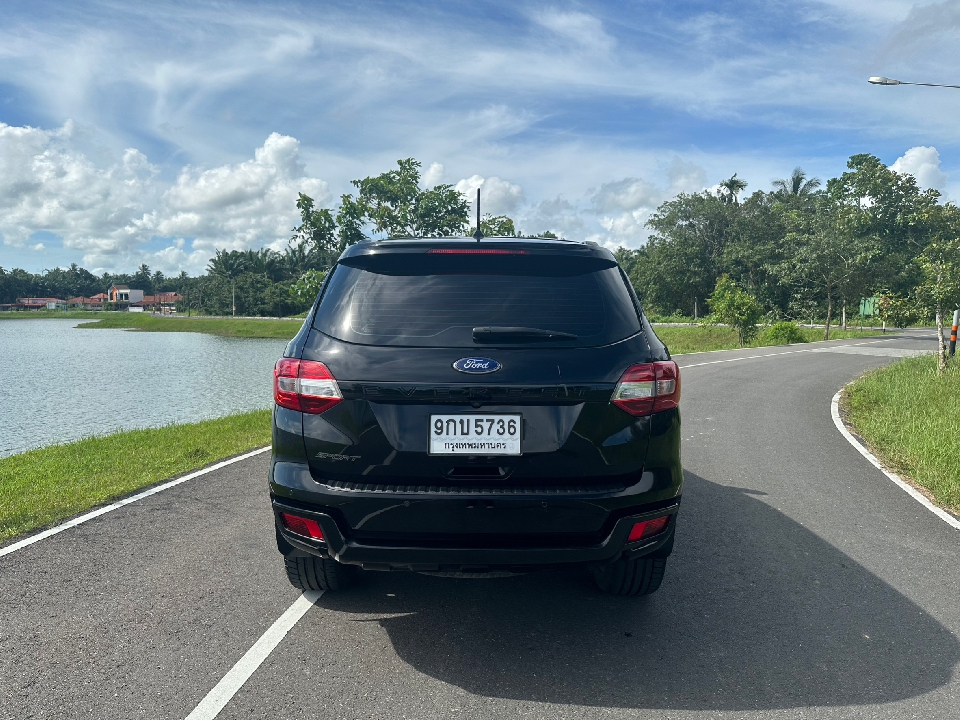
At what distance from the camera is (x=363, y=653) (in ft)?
10.7

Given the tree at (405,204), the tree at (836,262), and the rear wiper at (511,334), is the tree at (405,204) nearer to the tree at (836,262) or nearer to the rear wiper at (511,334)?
the tree at (836,262)

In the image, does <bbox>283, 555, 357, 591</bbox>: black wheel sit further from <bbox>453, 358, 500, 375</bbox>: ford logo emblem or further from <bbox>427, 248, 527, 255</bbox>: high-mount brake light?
<bbox>427, 248, 527, 255</bbox>: high-mount brake light

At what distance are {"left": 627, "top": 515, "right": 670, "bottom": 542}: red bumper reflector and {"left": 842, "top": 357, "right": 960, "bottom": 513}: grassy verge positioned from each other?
13.0 ft

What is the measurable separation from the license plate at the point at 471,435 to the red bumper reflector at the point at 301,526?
633 mm

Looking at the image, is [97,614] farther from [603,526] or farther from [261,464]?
[261,464]

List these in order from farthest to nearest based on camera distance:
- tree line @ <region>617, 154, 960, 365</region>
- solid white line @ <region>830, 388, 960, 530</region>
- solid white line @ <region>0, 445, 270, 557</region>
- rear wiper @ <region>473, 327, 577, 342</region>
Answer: tree line @ <region>617, 154, 960, 365</region>
solid white line @ <region>830, 388, 960, 530</region>
solid white line @ <region>0, 445, 270, 557</region>
rear wiper @ <region>473, 327, 577, 342</region>

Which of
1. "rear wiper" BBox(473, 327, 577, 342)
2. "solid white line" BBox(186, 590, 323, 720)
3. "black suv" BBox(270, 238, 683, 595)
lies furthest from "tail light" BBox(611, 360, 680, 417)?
"solid white line" BBox(186, 590, 323, 720)

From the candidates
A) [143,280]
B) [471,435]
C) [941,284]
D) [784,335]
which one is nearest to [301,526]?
Result: [471,435]

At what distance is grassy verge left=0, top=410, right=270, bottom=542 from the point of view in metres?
5.96

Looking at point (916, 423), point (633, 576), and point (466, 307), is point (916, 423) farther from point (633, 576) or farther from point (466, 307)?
point (466, 307)

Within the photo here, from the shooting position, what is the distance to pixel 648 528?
3229mm

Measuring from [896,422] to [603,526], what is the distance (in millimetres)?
8283

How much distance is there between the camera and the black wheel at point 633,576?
371 cm

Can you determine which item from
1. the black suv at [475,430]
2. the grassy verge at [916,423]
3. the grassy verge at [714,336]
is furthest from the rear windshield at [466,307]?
the grassy verge at [714,336]
